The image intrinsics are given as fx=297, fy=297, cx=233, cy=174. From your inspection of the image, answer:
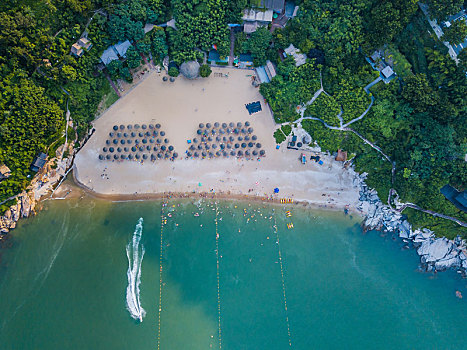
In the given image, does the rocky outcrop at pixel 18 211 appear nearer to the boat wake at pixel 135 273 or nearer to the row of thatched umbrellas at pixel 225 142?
the boat wake at pixel 135 273

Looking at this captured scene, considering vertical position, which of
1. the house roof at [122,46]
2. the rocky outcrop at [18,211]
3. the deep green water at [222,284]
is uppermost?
the house roof at [122,46]

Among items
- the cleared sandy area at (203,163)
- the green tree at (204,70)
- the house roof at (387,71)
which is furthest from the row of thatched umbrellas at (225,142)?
the house roof at (387,71)

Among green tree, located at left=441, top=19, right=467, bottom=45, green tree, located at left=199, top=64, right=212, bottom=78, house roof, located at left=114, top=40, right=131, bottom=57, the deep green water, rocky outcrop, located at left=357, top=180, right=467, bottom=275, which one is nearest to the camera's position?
green tree, located at left=441, top=19, right=467, bottom=45

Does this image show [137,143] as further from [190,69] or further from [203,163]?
[190,69]

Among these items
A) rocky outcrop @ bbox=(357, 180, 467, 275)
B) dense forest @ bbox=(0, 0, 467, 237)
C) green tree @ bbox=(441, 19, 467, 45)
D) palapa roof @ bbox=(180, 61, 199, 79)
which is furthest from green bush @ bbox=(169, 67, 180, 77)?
green tree @ bbox=(441, 19, 467, 45)

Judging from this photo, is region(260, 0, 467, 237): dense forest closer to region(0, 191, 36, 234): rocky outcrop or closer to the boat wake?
the boat wake

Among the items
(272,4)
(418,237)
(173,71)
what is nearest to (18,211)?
(173,71)

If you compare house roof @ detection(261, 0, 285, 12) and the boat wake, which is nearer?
the boat wake
